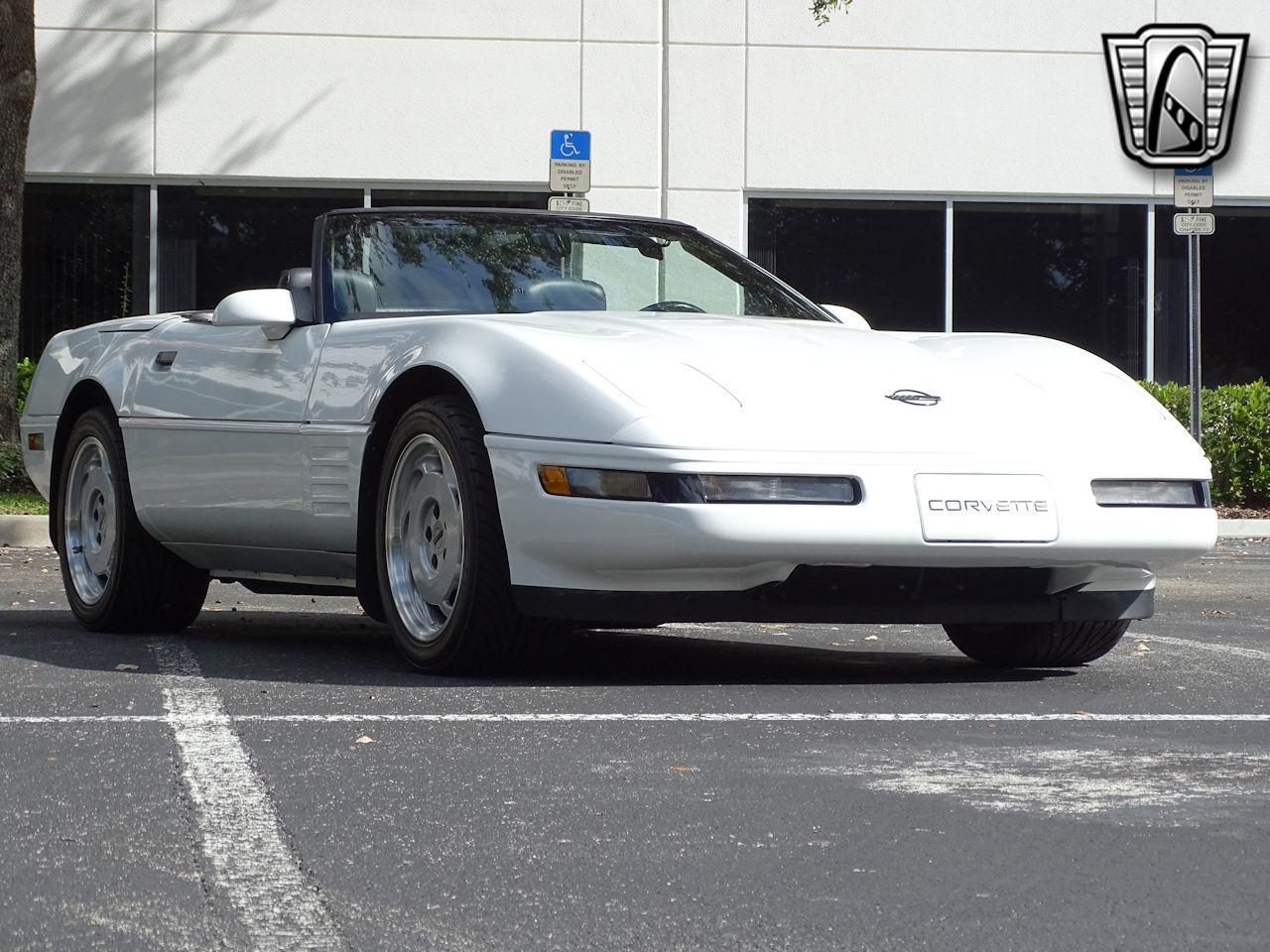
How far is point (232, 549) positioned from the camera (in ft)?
22.8

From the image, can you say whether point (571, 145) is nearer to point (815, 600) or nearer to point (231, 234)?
point (231, 234)

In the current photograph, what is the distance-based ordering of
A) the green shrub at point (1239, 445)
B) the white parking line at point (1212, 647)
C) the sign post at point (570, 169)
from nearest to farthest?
1. the white parking line at point (1212, 647)
2. the sign post at point (570, 169)
3. the green shrub at point (1239, 445)

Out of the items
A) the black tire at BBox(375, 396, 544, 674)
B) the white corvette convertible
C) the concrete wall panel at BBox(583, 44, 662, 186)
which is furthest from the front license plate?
the concrete wall panel at BBox(583, 44, 662, 186)

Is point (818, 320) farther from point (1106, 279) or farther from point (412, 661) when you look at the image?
point (1106, 279)

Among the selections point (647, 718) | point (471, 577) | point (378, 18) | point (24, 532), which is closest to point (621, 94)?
point (378, 18)

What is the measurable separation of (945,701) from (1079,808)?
5.18 ft

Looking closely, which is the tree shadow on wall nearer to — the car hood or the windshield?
the windshield

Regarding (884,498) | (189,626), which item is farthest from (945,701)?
(189,626)

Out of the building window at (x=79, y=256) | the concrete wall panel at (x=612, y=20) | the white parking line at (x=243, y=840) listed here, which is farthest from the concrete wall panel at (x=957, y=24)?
the white parking line at (x=243, y=840)

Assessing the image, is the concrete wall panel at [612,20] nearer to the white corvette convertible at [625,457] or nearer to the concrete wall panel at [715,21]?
the concrete wall panel at [715,21]

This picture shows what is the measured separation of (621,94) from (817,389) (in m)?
13.3

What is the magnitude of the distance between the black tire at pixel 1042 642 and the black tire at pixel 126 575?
265cm

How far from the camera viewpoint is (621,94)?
1866cm

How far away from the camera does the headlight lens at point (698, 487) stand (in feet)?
17.7
